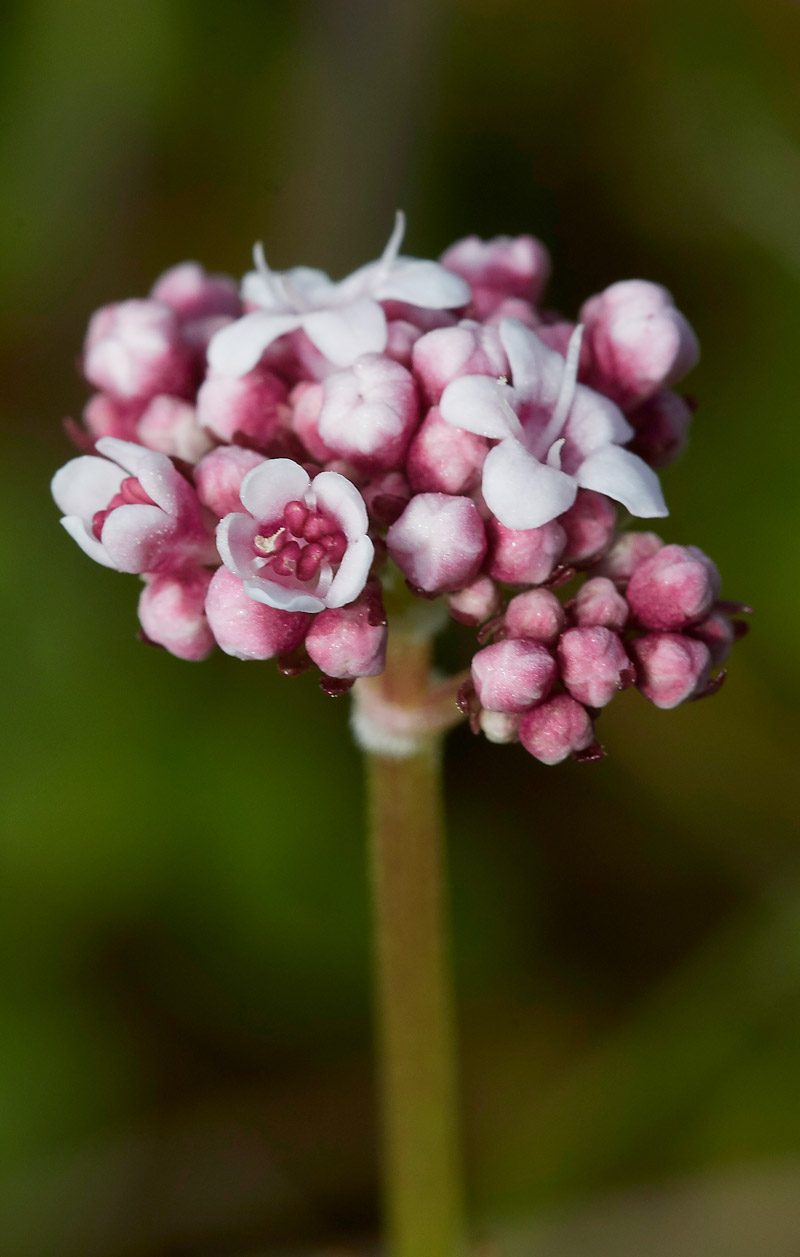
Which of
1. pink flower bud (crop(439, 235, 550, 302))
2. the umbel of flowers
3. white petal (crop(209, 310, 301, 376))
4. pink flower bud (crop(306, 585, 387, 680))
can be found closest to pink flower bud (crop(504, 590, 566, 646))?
the umbel of flowers

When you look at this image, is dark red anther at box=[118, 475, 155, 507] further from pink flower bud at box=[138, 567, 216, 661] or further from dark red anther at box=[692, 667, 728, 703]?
dark red anther at box=[692, 667, 728, 703]

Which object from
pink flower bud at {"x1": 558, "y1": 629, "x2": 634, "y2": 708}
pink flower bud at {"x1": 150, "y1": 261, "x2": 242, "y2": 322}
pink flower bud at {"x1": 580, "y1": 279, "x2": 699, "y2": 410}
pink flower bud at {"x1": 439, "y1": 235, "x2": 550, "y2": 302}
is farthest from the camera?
pink flower bud at {"x1": 150, "y1": 261, "x2": 242, "y2": 322}

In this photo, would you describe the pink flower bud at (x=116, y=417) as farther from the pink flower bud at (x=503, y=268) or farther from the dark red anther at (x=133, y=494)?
the pink flower bud at (x=503, y=268)

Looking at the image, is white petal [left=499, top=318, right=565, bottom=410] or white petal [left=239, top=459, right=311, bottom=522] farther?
white petal [left=499, top=318, right=565, bottom=410]

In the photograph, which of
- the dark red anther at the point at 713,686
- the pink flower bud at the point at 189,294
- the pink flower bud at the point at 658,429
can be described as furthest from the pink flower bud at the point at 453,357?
the pink flower bud at the point at 189,294

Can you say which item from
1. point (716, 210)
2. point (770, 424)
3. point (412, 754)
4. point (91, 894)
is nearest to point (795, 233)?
Result: point (716, 210)
